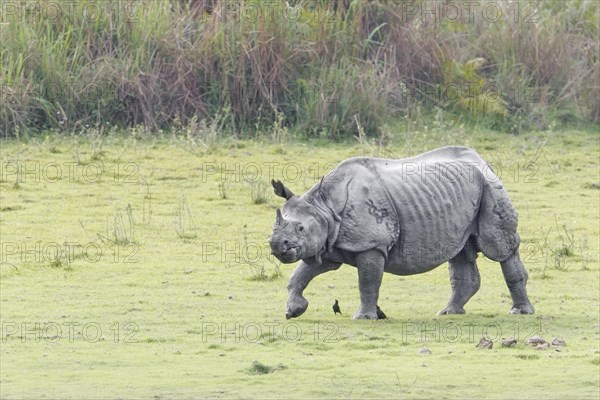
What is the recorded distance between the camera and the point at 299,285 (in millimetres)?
13398

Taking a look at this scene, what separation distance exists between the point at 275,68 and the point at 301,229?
31.0ft

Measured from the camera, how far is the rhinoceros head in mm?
13008

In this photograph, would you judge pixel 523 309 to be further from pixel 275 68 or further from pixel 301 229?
pixel 275 68

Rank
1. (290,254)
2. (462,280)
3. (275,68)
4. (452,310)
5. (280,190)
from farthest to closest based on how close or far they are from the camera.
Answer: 1. (275,68)
2. (462,280)
3. (452,310)
4. (280,190)
5. (290,254)

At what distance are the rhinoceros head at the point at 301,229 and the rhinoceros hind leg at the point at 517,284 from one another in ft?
5.66

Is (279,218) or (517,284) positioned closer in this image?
(279,218)

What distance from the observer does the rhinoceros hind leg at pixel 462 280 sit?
14.0 m

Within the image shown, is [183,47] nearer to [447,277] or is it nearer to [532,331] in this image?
[447,277]

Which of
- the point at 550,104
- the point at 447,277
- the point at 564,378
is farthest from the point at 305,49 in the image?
the point at 564,378

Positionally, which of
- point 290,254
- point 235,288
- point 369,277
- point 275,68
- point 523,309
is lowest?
point 235,288

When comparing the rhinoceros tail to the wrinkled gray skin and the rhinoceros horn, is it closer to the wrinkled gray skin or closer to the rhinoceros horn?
the wrinkled gray skin

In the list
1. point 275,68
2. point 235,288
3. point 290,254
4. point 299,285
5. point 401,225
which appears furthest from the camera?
point 275,68

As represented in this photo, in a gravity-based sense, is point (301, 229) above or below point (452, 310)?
above

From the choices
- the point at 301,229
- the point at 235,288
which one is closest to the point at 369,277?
the point at 301,229
